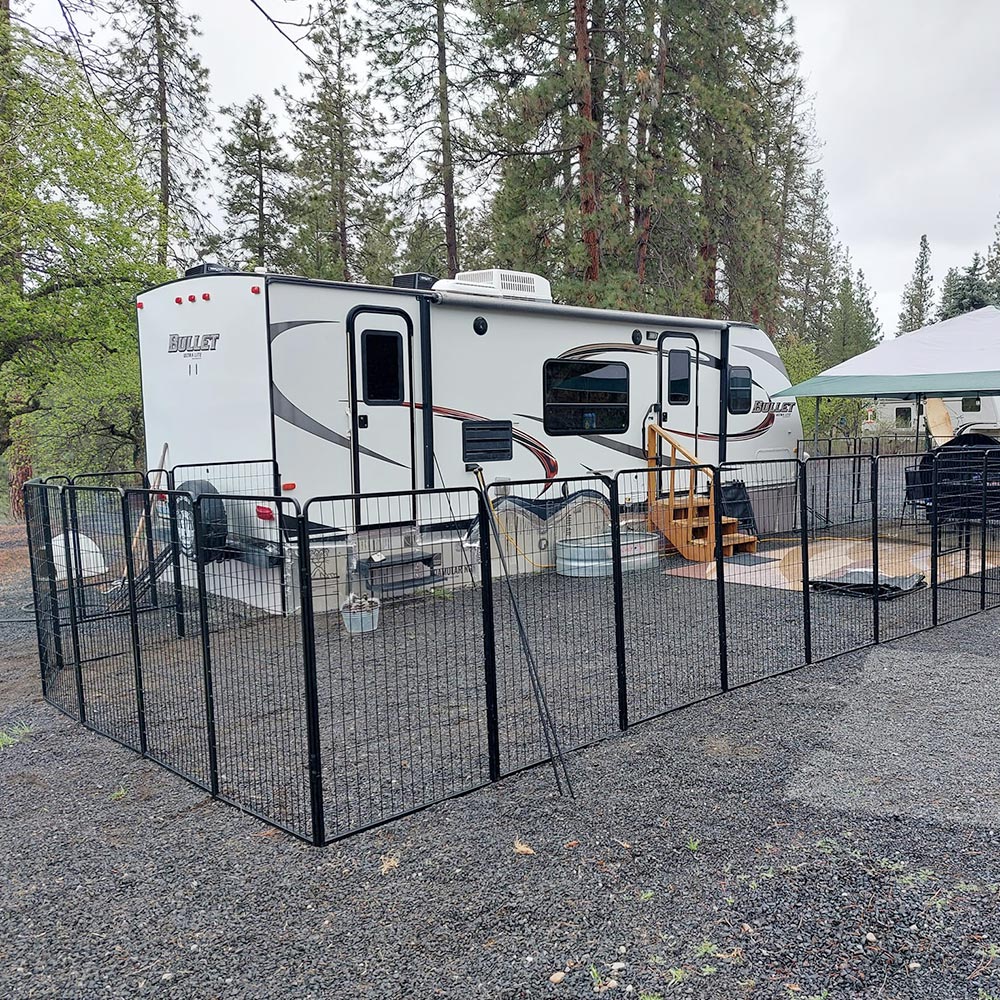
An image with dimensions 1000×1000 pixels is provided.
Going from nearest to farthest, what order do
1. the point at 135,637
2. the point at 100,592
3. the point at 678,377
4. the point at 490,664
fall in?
the point at 490,664 → the point at 135,637 → the point at 100,592 → the point at 678,377

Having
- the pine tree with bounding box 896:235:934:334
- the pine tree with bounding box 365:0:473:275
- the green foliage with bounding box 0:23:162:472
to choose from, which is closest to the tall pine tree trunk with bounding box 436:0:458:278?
the pine tree with bounding box 365:0:473:275

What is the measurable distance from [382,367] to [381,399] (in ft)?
0.90

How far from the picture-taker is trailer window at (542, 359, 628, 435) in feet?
27.2

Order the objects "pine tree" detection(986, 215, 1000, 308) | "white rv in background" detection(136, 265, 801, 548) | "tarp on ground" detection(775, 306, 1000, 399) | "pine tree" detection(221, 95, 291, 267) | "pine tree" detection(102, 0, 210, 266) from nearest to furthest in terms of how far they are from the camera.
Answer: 1. "white rv in background" detection(136, 265, 801, 548)
2. "pine tree" detection(102, 0, 210, 266)
3. "tarp on ground" detection(775, 306, 1000, 399)
4. "pine tree" detection(221, 95, 291, 267)
5. "pine tree" detection(986, 215, 1000, 308)

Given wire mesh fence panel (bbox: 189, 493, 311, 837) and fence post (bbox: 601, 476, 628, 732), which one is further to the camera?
fence post (bbox: 601, 476, 628, 732)

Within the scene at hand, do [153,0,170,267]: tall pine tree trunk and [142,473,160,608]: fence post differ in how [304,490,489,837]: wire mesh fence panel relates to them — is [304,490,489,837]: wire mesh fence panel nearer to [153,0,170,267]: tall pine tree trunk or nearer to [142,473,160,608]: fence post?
[142,473,160,608]: fence post

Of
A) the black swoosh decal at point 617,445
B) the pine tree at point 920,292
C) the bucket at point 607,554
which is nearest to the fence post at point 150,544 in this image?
the bucket at point 607,554

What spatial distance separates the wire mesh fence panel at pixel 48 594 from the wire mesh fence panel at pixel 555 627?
260cm

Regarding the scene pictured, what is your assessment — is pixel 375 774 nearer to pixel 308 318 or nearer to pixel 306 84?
pixel 308 318

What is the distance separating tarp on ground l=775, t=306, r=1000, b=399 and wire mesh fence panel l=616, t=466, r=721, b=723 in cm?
484

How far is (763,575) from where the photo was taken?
7.47 metres

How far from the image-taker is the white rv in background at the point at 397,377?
6422 millimetres

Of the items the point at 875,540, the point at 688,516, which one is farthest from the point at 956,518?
the point at 688,516

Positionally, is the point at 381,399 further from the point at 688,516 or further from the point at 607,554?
the point at 688,516
